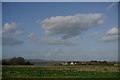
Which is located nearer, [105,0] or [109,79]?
[105,0]

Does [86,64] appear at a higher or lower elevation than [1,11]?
lower

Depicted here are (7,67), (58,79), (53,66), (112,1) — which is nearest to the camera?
(112,1)

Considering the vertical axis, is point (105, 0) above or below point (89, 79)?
above

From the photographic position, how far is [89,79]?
4824 mm

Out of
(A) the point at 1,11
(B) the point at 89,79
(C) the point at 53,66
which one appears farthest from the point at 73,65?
(A) the point at 1,11

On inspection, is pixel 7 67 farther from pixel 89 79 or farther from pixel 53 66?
pixel 89 79

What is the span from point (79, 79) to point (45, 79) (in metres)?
0.69

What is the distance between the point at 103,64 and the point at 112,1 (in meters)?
5.15

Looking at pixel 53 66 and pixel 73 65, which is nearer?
pixel 53 66

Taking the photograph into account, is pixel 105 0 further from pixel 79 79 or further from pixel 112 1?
pixel 79 79

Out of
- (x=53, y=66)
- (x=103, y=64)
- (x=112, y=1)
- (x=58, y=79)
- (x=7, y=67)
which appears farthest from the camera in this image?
(x=103, y=64)

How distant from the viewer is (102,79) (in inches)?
187

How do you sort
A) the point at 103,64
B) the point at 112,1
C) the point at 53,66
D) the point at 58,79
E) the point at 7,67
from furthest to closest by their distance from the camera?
1. the point at 103,64
2. the point at 53,66
3. the point at 7,67
4. the point at 58,79
5. the point at 112,1

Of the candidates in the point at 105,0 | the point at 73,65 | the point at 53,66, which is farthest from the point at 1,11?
the point at 73,65
